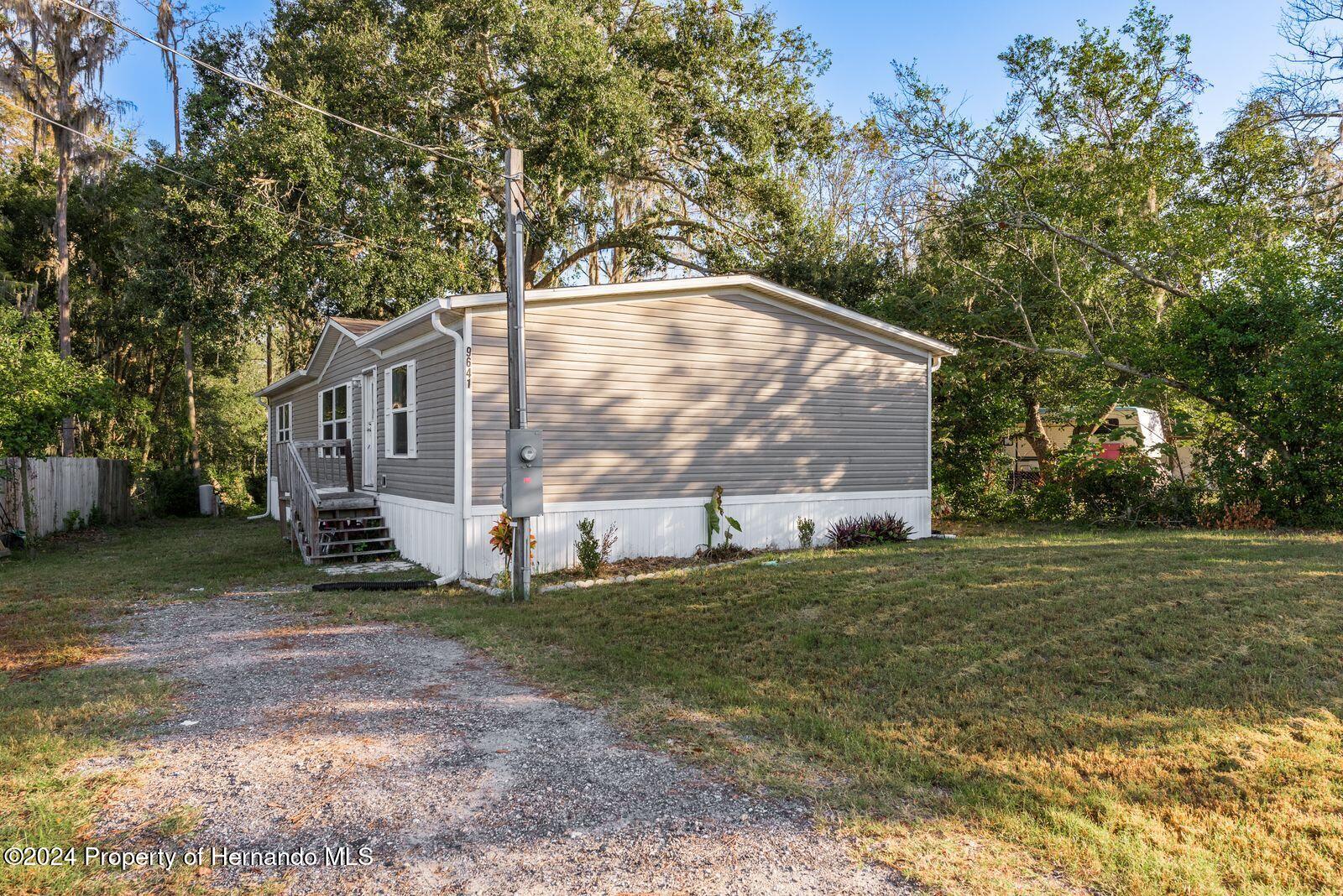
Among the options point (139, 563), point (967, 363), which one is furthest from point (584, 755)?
point (967, 363)

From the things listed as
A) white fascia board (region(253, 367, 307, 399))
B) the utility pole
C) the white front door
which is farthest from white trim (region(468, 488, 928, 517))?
white fascia board (region(253, 367, 307, 399))

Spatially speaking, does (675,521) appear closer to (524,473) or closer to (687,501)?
(687,501)

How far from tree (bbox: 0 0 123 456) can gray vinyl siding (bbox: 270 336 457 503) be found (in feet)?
33.4

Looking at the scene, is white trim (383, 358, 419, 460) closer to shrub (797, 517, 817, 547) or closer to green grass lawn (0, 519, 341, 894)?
green grass lawn (0, 519, 341, 894)

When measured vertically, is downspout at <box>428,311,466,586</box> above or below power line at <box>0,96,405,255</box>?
below

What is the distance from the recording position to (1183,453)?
18.4 m

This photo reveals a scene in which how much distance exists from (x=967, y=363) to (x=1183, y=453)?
6.46 metres

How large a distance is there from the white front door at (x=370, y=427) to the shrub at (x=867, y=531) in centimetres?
718

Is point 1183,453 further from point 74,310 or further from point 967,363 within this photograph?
point 74,310

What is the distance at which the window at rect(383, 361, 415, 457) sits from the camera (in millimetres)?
11086

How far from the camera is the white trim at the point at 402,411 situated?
36.3 feet

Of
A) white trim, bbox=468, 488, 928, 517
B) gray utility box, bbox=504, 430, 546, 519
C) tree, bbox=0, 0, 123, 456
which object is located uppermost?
tree, bbox=0, 0, 123, 456

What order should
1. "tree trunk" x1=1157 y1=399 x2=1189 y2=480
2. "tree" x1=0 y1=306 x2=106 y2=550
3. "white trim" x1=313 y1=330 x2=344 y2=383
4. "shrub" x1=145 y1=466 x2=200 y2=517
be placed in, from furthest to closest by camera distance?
1. "shrub" x1=145 y1=466 x2=200 y2=517
2. "white trim" x1=313 y1=330 x2=344 y2=383
3. "tree trunk" x1=1157 y1=399 x2=1189 y2=480
4. "tree" x1=0 y1=306 x2=106 y2=550

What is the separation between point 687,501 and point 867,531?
2.99 m
